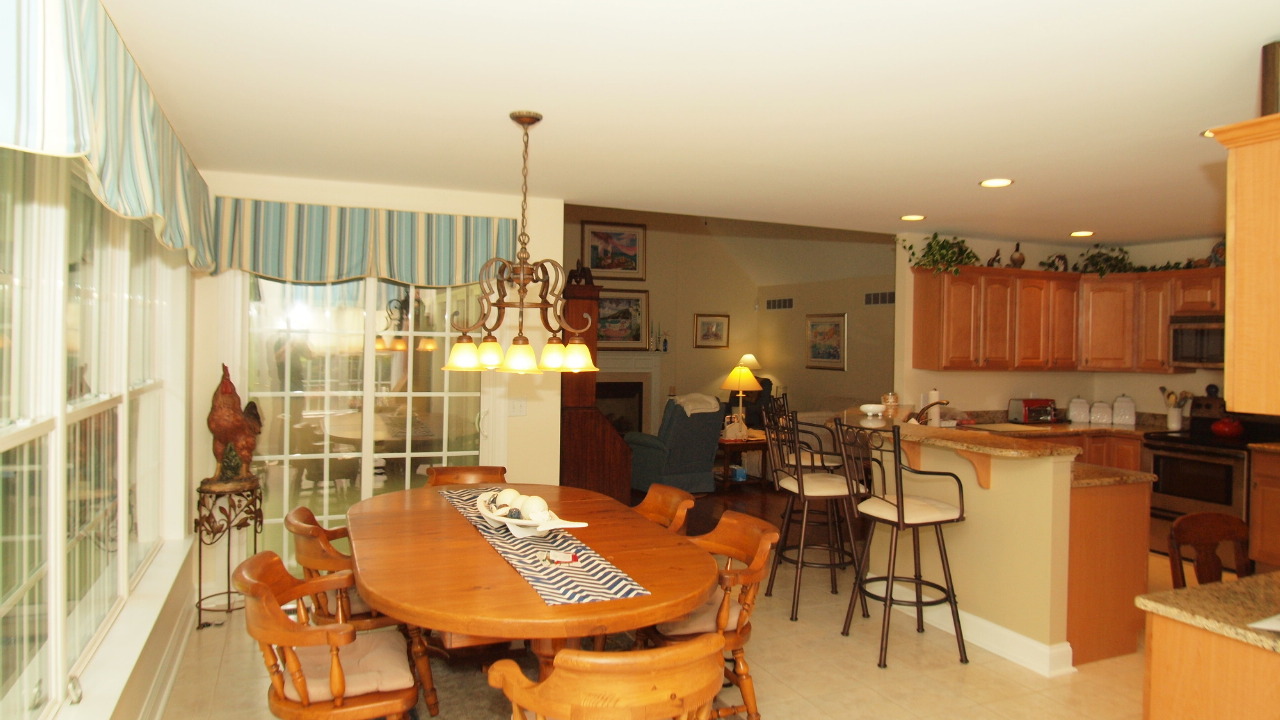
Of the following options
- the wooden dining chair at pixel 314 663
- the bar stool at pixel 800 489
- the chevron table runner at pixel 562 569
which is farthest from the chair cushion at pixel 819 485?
the wooden dining chair at pixel 314 663

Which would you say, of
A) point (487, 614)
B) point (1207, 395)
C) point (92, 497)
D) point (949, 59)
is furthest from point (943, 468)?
point (92, 497)

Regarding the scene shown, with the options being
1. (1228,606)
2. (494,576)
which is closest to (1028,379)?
(1228,606)

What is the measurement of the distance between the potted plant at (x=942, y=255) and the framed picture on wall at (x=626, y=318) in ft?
13.8

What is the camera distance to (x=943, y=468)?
13.4 ft

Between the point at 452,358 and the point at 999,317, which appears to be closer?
the point at 452,358

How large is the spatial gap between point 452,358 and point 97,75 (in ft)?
5.05

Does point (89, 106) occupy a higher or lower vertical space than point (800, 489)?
higher

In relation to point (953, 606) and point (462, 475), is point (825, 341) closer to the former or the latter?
point (953, 606)

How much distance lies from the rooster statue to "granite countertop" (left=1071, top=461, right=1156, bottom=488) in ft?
13.1

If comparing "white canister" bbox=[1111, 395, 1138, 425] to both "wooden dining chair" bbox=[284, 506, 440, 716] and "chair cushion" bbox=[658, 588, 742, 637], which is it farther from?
"wooden dining chair" bbox=[284, 506, 440, 716]

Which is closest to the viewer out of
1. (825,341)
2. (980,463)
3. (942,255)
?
(980,463)

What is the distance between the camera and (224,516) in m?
4.21

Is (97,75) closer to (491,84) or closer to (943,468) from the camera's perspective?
(491,84)

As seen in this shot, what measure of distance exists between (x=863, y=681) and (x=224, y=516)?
3.31 metres
